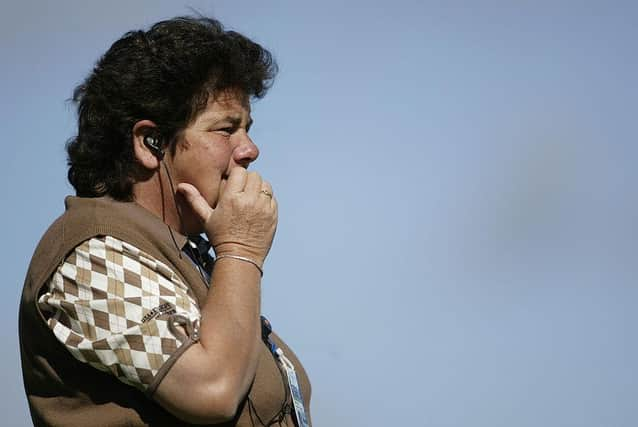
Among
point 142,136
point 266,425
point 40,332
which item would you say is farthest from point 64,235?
point 266,425

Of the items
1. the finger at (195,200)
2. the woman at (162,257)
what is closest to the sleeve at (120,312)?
the woman at (162,257)

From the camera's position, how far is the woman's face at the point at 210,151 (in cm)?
345

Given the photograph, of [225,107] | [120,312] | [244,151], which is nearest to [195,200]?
[244,151]

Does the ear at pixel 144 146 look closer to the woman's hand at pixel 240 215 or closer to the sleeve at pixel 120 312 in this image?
the woman's hand at pixel 240 215

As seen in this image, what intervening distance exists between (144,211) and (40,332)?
515mm

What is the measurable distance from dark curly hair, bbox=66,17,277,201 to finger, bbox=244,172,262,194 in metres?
0.28

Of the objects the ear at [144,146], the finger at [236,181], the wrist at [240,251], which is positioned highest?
the ear at [144,146]

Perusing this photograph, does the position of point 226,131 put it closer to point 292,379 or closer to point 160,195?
point 160,195

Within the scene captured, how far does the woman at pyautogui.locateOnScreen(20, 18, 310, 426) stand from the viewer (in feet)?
9.50

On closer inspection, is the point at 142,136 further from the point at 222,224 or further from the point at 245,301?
the point at 245,301

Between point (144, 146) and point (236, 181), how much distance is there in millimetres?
340

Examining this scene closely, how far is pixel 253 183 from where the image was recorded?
11.2ft

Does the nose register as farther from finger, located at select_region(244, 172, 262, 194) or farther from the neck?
the neck

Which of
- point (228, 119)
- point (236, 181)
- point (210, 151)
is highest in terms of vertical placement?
point (228, 119)
